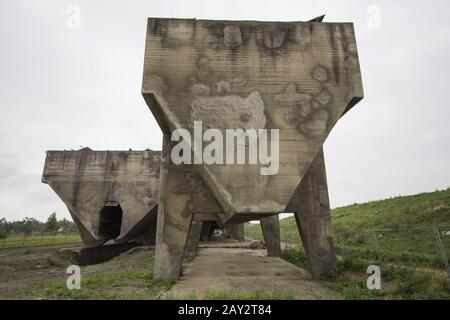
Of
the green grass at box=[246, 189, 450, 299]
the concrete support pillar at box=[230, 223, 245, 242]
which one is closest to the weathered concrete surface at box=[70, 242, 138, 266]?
the concrete support pillar at box=[230, 223, 245, 242]

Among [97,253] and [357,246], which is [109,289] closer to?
[97,253]

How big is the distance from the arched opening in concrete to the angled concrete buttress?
585 inches

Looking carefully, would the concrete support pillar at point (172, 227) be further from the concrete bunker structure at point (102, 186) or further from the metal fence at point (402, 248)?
the concrete bunker structure at point (102, 186)

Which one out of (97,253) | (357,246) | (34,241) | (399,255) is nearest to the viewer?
(399,255)

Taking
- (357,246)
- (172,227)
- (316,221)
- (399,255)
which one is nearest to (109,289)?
(172,227)

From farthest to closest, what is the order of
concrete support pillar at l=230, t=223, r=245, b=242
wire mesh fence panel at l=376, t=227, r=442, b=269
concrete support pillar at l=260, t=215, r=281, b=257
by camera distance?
concrete support pillar at l=230, t=223, r=245, b=242
concrete support pillar at l=260, t=215, r=281, b=257
wire mesh fence panel at l=376, t=227, r=442, b=269

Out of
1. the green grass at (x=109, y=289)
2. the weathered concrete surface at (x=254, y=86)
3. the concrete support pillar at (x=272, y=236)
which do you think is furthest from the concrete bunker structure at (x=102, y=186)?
the weathered concrete surface at (x=254, y=86)

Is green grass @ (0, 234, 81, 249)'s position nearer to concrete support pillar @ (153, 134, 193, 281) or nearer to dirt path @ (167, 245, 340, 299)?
concrete support pillar @ (153, 134, 193, 281)

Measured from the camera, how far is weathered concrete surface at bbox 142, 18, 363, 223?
8.28m

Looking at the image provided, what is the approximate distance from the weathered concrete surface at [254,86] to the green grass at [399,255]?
354 centimetres

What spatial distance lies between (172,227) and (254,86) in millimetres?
5382

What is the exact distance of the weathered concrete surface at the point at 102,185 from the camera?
21906 mm

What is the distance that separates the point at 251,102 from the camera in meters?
8.81
